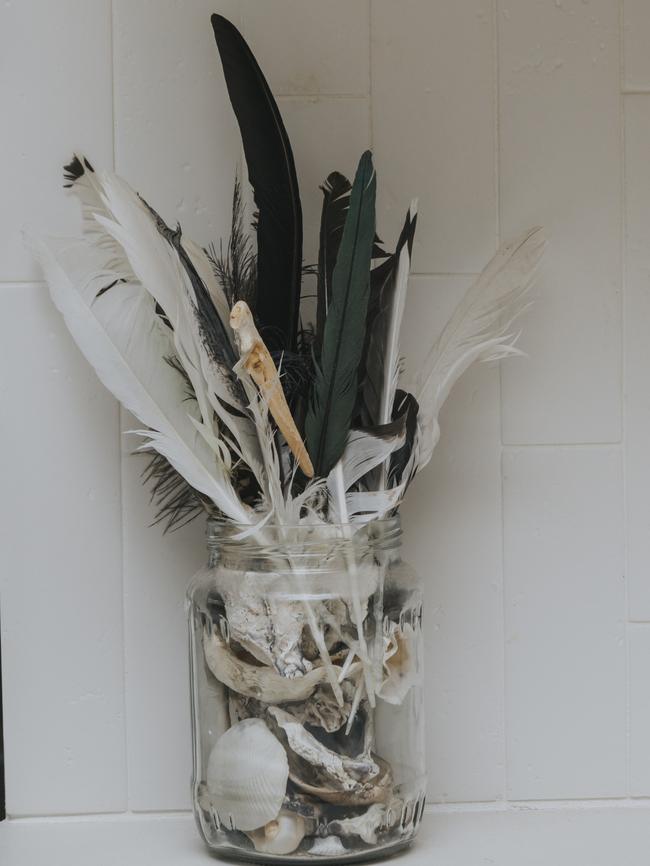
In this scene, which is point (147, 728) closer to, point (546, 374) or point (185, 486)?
point (185, 486)

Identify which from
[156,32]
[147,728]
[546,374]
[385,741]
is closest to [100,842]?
[147,728]

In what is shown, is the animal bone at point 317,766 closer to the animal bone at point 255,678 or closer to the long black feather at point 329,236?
the animal bone at point 255,678

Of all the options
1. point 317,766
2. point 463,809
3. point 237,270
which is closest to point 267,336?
point 237,270

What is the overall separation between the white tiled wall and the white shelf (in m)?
0.02

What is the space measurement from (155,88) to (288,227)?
0.17 m

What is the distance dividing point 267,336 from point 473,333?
5.3 inches

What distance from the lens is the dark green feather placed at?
60 cm

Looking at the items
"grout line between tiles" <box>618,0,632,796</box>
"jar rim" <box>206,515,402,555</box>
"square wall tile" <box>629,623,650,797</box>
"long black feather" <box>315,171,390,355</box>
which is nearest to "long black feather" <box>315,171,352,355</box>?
"long black feather" <box>315,171,390,355</box>

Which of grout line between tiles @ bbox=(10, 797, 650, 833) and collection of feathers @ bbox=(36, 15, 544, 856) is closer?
collection of feathers @ bbox=(36, 15, 544, 856)

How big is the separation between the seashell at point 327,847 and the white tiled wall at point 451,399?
0.50ft

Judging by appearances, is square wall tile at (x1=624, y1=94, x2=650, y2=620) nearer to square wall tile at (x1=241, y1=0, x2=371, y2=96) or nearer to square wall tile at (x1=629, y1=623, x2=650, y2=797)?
square wall tile at (x1=629, y1=623, x2=650, y2=797)

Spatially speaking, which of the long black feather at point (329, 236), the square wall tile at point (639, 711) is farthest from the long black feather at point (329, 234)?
the square wall tile at point (639, 711)

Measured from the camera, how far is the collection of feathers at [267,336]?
60cm

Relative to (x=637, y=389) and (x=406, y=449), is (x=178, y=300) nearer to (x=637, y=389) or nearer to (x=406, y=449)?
(x=406, y=449)
